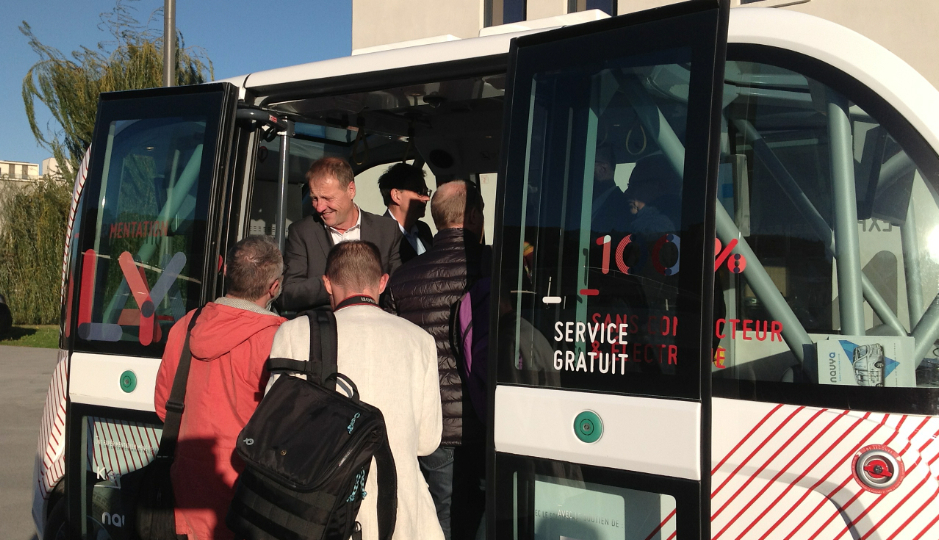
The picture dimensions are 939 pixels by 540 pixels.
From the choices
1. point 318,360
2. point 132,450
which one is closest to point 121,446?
point 132,450

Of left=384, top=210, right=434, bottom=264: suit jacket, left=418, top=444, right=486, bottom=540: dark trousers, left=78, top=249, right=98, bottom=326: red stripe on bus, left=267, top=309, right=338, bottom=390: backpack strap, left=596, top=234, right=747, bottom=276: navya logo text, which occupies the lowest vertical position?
left=418, top=444, right=486, bottom=540: dark trousers

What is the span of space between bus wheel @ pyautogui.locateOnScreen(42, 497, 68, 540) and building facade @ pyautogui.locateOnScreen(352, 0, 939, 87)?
3955mm

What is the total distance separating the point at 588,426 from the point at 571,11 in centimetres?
985

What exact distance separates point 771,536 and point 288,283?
2.47 meters

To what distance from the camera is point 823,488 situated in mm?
2289

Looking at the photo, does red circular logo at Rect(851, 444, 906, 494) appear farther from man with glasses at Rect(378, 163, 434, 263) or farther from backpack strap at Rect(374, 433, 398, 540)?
man with glasses at Rect(378, 163, 434, 263)

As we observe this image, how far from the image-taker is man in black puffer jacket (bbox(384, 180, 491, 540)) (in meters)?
3.34

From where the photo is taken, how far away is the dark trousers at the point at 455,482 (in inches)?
134

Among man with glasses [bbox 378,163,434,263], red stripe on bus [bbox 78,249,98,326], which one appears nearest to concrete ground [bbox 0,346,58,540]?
red stripe on bus [bbox 78,249,98,326]

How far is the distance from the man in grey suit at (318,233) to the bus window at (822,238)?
Result: 76.5 inches

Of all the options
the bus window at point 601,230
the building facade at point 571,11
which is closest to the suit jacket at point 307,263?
the bus window at point 601,230

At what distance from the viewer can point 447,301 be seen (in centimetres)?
334

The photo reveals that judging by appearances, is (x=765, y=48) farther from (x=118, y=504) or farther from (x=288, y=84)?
(x=118, y=504)

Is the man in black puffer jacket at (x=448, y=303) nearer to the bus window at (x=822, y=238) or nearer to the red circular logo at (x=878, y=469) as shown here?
the bus window at (x=822, y=238)
